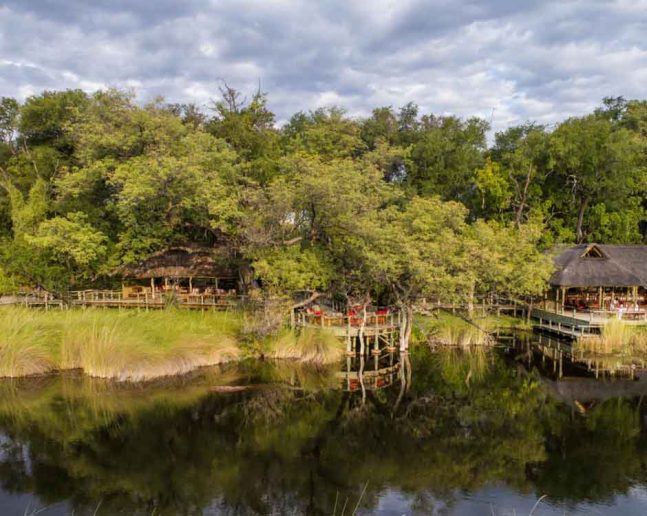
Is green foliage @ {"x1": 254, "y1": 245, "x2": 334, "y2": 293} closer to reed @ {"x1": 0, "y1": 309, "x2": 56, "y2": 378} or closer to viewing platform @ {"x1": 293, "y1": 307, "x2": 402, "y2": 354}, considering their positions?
viewing platform @ {"x1": 293, "y1": 307, "x2": 402, "y2": 354}

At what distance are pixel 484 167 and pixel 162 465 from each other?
109ft

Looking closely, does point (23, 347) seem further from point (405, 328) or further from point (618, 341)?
point (618, 341)

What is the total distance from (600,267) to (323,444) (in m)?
22.0

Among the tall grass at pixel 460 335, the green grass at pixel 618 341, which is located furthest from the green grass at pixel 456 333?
the green grass at pixel 618 341

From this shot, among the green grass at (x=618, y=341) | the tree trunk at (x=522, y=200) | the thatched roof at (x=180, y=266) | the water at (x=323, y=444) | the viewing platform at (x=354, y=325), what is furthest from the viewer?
the tree trunk at (x=522, y=200)

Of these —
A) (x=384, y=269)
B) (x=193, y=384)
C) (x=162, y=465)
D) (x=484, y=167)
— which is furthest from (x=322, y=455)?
(x=484, y=167)

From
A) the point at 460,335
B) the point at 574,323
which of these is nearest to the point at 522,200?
the point at 574,323

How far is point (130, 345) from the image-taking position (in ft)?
64.1

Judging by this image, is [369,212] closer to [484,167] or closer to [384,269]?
[384,269]

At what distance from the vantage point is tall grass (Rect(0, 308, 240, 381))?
19219mm

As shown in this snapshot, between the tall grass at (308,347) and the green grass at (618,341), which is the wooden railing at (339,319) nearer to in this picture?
the tall grass at (308,347)

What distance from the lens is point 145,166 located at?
24953 mm

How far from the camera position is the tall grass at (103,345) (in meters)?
19.2

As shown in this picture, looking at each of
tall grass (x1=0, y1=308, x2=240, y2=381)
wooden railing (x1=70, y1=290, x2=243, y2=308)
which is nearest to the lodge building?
wooden railing (x1=70, y1=290, x2=243, y2=308)
